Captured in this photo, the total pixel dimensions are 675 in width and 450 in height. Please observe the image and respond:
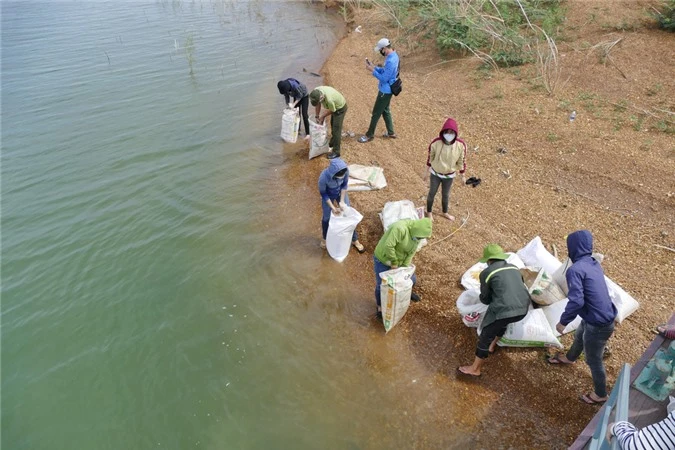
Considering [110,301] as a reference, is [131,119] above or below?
above

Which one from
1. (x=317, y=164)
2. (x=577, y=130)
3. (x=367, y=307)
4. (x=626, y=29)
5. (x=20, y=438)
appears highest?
(x=626, y=29)

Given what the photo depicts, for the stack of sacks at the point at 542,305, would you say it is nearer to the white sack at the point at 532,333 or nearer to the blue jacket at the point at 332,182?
the white sack at the point at 532,333

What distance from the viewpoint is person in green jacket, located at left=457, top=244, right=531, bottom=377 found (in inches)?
147

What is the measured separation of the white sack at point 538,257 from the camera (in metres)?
4.75

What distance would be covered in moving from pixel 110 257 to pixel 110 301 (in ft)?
3.28

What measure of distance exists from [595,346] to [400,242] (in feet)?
6.58

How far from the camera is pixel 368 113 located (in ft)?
32.7

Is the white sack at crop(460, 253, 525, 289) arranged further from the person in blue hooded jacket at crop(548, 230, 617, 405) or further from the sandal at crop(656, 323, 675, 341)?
the sandal at crop(656, 323, 675, 341)

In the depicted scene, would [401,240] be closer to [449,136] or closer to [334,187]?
[334,187]

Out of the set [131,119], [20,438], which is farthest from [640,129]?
[131,119]

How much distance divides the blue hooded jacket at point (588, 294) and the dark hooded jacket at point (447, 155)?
2.17m

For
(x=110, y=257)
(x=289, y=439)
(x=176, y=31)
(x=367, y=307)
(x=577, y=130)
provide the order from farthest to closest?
(x=176, y=31)
(x=577, y=130)
(x=110, y=257)
(x=367, y=307)
(x=289, y=439)

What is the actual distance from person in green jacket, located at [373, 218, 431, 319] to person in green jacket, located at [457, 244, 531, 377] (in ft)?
2.26

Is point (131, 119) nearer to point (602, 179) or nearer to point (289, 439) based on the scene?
point (289, 439)
